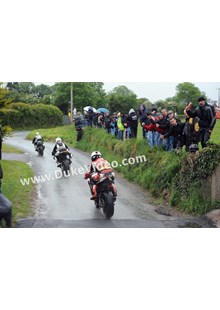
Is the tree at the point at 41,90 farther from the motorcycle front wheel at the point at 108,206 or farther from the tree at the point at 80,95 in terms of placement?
the motorcycle front wheel at the point at 108,206

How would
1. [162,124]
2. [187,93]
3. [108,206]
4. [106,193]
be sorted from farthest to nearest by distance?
1. [162,124]
2. [187,93]
3. [106,193]
4. [108,206]

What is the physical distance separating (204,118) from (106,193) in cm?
230

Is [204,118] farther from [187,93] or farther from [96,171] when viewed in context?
[96,171]

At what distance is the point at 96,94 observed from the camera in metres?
7.47

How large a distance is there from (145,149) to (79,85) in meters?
1.80

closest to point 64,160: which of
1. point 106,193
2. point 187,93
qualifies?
point 106,193

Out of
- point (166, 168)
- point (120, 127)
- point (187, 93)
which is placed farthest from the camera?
point (120, 127)

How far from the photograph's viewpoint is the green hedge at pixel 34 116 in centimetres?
784

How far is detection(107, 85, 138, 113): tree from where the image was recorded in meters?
7.39

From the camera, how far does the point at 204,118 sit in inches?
306

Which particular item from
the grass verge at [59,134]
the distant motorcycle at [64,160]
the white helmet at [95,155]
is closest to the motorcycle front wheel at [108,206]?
the white helmet at [95,155]

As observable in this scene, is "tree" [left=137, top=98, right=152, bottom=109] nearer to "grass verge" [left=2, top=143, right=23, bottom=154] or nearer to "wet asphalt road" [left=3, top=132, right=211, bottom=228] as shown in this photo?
"wet asphalt road" [left=3, top=132, right=211, bottom=228]

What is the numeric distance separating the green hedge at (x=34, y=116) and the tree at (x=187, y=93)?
2191 mm
